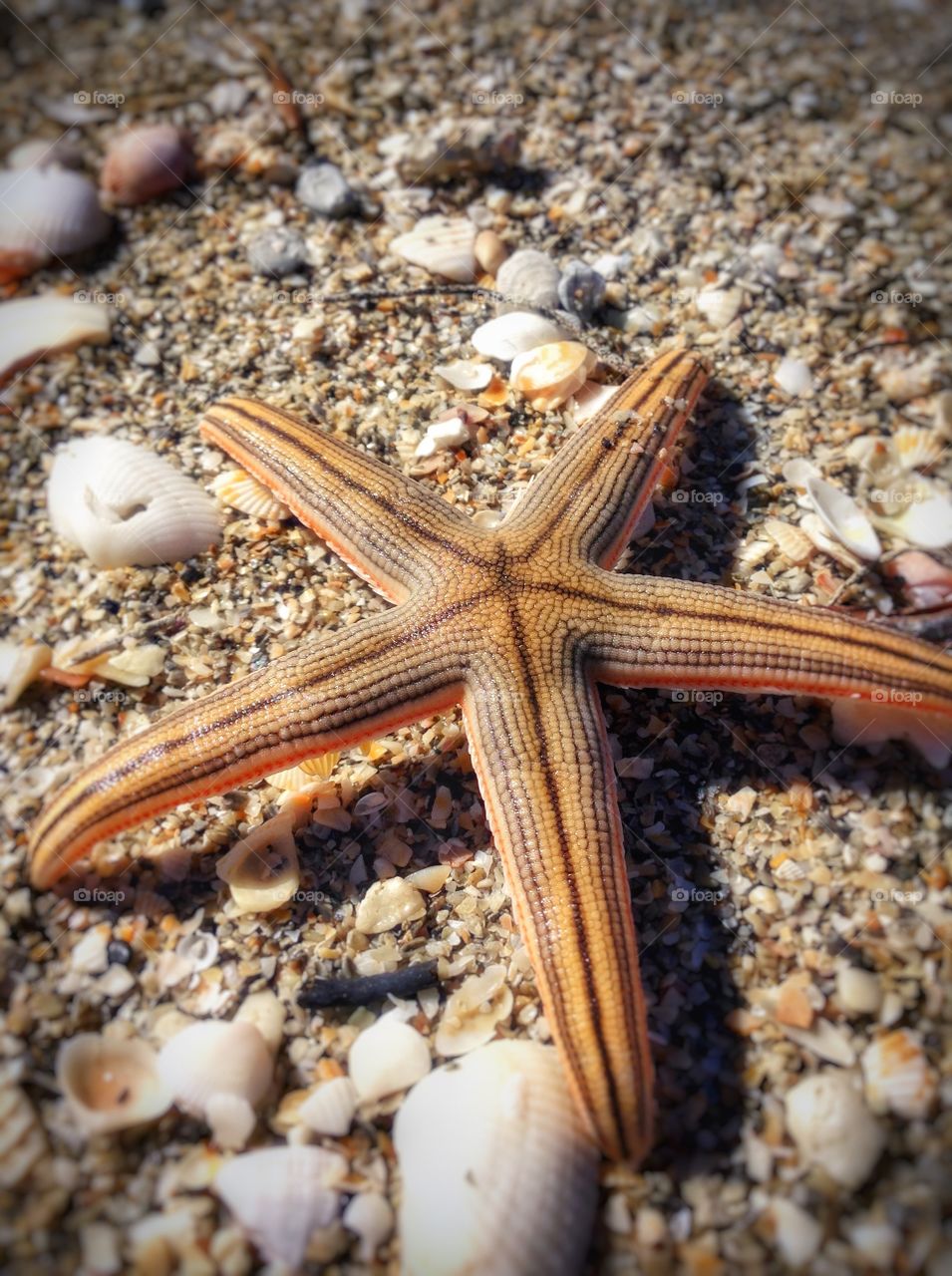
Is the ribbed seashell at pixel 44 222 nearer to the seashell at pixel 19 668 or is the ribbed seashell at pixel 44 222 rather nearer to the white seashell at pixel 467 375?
the white seashell at pixel 467 375

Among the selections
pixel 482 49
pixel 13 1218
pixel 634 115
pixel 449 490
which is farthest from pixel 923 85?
pixel 13 1218

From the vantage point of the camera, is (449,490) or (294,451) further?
(449,490)

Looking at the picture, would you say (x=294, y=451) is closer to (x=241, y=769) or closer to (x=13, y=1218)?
(x=241, y=769)

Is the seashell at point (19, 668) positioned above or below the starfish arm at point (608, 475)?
below

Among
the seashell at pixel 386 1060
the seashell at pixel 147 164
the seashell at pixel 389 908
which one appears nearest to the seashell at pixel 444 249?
the seashell at pixel 147 164

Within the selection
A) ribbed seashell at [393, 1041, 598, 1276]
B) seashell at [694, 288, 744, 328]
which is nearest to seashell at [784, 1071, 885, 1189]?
ribbed seashell at [393, 1041, 598, 1276]

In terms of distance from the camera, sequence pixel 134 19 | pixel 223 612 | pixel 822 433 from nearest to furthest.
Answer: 1. pixel 223 612
2. pixel 822 433
3. pixel 134 19

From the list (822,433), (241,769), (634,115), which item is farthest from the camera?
(634,115)
